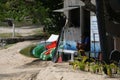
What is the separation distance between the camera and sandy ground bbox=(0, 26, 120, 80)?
474 inches

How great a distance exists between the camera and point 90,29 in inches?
660

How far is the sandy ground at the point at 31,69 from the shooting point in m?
12.0

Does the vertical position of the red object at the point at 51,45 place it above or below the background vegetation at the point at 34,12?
below

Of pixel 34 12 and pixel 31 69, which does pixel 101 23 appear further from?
pixel 34 12

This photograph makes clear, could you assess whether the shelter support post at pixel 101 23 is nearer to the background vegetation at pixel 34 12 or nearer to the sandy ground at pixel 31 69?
the sandy ground at pixel 31 69

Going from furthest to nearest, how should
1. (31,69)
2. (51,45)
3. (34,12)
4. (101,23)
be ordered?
(34,12) → (51,45) → (31,69) → (101,23)

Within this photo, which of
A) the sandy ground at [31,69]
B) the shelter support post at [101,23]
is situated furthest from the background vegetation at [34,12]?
the shelter support post at [101,23]

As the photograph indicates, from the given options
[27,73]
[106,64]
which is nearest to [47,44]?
[27,73]

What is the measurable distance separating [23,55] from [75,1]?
4501 mm

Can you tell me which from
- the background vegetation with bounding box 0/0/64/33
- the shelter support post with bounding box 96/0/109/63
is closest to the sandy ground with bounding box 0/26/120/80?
the shelter support post with bounding box 96/0/109/63

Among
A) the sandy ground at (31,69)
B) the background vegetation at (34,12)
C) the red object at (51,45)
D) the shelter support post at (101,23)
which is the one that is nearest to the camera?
the shelter support post at (101,23)

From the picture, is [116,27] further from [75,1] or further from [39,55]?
[39,55]

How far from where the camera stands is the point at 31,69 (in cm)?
1662

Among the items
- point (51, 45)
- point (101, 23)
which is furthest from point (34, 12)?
point (101, 23)
